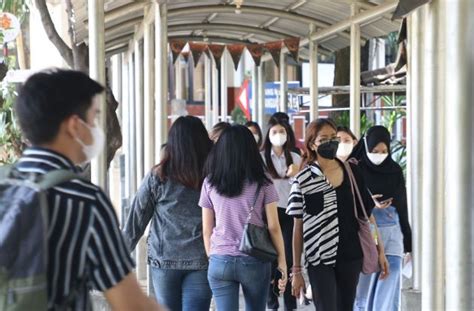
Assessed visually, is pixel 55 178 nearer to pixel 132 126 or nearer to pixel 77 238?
pixel 77 238

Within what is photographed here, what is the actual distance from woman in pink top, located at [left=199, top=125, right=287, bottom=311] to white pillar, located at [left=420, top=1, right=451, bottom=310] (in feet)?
4.66

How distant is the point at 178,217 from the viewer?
5.38 metres

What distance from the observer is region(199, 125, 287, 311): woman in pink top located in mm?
5234

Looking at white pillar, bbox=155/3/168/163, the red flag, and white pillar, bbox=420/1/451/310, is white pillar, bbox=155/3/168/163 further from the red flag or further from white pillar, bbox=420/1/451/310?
the red flag

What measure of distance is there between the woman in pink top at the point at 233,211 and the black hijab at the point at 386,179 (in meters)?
1.90

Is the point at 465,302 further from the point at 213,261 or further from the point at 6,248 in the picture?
the point at 6,248

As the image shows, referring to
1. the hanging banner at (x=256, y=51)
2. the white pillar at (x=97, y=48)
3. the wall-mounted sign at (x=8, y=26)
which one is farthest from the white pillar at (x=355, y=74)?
the white pillar at (x=97, y=48)

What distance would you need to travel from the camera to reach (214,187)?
5238 millimetres

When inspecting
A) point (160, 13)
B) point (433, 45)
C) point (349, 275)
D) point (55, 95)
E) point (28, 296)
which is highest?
point (160, 13)

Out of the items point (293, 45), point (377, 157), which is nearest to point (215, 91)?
point (293, 45)

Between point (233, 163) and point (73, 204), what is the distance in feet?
9.11

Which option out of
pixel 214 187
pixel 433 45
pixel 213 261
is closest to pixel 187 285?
pixel 213 261

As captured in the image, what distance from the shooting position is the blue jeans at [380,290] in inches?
273

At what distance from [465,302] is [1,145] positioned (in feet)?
22.3
